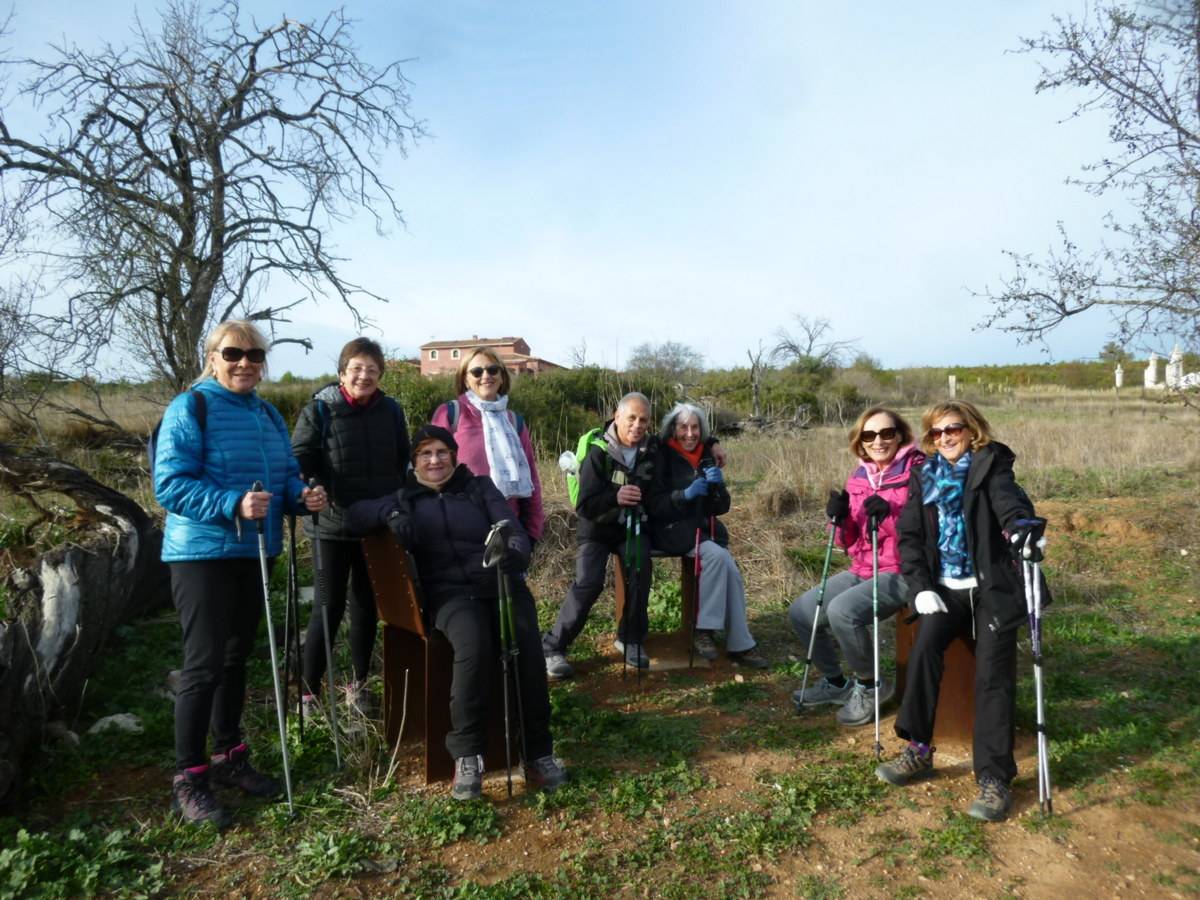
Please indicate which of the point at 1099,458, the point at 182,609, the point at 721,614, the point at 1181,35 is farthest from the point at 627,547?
the point at 1099,458

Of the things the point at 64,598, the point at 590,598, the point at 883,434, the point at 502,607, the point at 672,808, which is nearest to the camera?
the point at 672,808

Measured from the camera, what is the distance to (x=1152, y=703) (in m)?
4.25

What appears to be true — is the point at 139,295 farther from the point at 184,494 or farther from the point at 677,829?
the point at 677,829


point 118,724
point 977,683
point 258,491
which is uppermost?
point 258,491

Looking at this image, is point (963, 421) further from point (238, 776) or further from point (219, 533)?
point (238, 776)

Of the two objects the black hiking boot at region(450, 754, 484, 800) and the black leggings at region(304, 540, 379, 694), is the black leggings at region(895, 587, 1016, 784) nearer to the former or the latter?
the black hiking boot at region(450, 754, 484, 800)

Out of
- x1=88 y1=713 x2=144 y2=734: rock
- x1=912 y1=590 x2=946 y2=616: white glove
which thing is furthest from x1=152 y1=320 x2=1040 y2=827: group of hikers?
x1=88 y1=713 x2=144 y2=734: rock

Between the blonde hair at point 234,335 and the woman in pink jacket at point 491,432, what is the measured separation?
1.16m

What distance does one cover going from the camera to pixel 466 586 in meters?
3.65

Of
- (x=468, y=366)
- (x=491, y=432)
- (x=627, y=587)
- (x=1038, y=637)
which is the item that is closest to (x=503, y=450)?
(x=491, y=432)

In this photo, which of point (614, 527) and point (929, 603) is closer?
point (929, 603)

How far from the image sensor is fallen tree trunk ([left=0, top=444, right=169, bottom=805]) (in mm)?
3453

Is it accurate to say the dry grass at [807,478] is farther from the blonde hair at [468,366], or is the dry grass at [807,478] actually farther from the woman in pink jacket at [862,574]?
the blonde hair at [468,366]

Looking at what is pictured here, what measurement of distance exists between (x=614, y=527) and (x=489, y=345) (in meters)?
6.76
